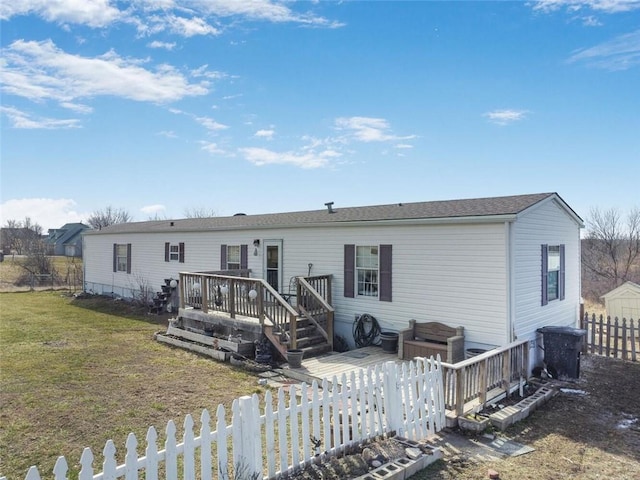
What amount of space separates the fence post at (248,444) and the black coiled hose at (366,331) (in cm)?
664

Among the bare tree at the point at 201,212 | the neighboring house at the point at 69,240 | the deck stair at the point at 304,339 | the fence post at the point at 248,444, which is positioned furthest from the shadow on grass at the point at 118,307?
the neighboring house at the point at 69,240

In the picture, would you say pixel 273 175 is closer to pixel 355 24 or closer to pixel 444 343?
pixel 355 24

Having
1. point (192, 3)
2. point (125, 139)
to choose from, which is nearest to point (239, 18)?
point (192, 3)

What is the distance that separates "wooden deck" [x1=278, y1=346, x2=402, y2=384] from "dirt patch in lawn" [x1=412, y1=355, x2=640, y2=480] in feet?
10.1

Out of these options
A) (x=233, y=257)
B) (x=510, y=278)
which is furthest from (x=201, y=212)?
(x=510, y=278)

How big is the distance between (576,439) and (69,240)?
61918 mm

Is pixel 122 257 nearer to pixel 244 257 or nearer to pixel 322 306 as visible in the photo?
pixel 244 257

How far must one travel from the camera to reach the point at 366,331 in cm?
1046

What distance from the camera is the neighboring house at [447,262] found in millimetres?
8492

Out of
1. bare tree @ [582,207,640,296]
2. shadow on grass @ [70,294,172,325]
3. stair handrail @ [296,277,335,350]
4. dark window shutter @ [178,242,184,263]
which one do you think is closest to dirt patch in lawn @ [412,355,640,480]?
stair handrail @ [296,277,335,350]

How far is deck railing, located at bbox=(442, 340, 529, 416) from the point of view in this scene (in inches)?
235

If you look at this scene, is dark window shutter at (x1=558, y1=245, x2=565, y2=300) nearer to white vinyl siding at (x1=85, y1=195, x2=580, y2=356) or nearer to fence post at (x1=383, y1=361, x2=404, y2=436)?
white vinyl siding at (x1=85, y1=195, x2=580, y2=356)

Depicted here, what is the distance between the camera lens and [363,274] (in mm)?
10781

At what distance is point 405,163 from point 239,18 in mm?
10259
